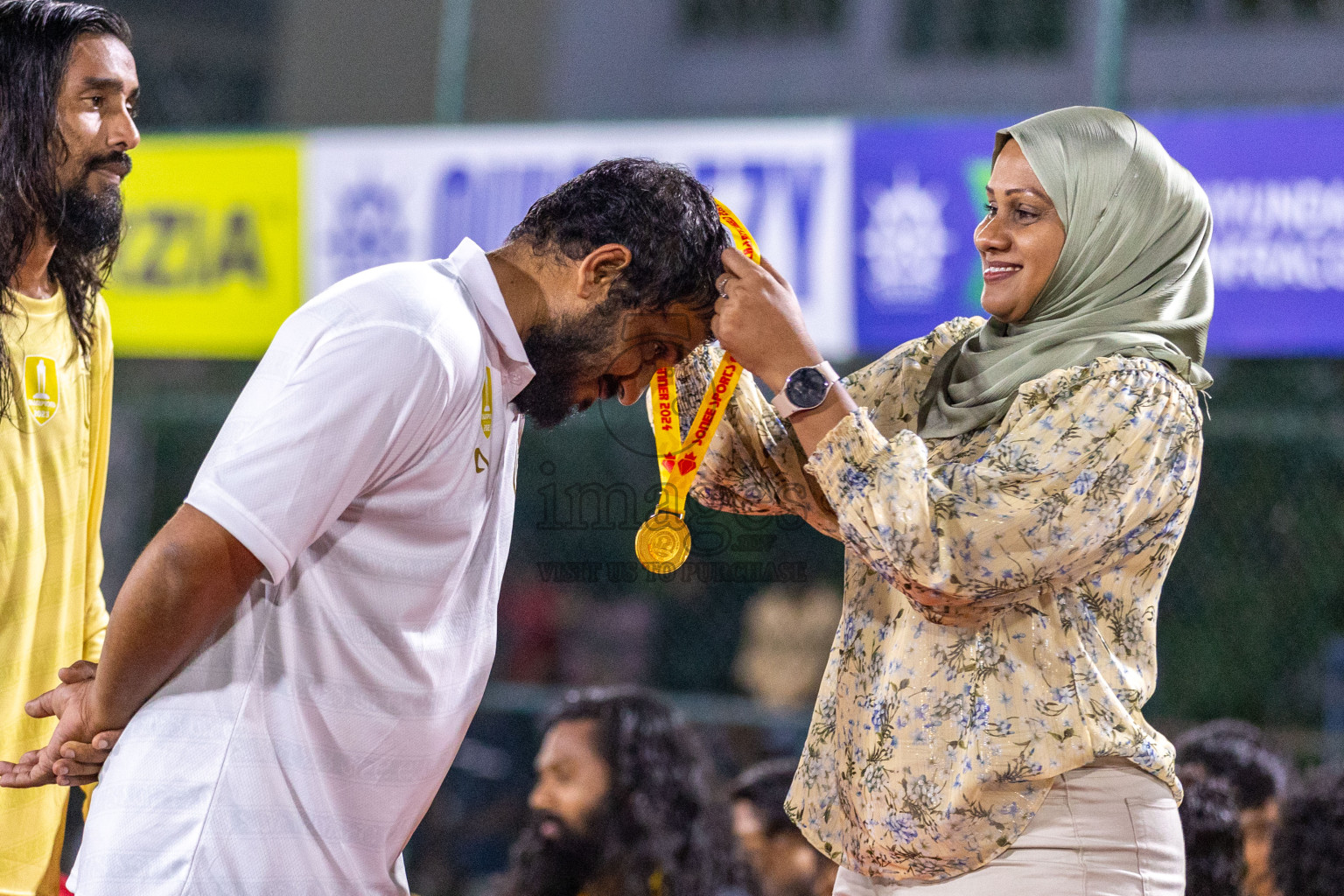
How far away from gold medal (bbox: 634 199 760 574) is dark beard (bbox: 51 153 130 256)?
0.97 m

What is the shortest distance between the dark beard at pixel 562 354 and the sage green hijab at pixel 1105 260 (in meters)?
0.57

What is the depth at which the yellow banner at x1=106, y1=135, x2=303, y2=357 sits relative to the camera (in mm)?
5258

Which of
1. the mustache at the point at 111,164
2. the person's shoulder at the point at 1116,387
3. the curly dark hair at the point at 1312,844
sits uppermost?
the mustache at the point at 111,164

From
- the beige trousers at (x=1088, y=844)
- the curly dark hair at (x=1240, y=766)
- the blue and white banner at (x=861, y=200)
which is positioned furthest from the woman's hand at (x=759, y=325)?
the blue and white banner at (x=861, y=200)

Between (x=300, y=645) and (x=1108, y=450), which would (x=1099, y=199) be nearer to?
(x=1108, y=450)

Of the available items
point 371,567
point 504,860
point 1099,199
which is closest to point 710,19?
point 504,860

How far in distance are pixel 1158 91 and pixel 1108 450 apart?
675 cm

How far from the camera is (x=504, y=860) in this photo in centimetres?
523

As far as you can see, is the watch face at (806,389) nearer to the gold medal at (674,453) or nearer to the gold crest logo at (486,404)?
the gold medal at (674,453)

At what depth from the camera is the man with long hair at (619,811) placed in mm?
3873

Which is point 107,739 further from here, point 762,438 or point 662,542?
point 762,438

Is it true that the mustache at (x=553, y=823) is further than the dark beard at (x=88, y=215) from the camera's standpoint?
Yes

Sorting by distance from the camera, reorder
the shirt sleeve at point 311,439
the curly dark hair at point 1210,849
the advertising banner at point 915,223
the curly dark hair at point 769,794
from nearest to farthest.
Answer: the shirt sleeve at point 311,439
the curly dark hair at point 1210,849
the curly dark hair at point 769,794
the advertising banner at point 915,223

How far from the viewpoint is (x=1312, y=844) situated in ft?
12.3
